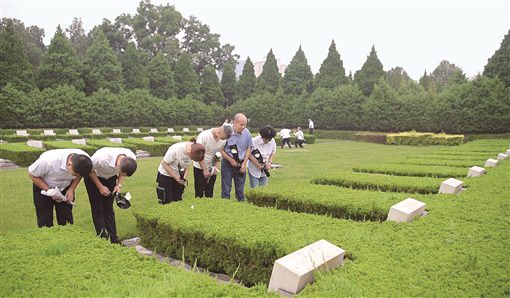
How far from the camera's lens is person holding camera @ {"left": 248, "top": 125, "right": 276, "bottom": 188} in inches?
281

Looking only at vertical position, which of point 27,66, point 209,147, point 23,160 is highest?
point 27,66

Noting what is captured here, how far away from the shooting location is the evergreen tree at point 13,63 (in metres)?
28.4

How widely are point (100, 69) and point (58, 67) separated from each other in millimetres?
3827

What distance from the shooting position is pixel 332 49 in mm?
41562

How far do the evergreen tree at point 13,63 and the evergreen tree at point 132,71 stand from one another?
426 inches

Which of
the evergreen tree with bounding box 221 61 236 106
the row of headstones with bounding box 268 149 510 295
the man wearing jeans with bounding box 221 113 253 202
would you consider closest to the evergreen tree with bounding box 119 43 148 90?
the evergreen tree with bounding box 221 61 236 106

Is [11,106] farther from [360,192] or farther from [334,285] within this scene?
[334,285]

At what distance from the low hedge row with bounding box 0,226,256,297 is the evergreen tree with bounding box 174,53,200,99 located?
4050 cm

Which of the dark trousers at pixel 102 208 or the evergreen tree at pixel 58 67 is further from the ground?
the evergreen tree at pixel 58 67

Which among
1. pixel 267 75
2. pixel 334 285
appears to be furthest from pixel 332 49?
pixel 334 285

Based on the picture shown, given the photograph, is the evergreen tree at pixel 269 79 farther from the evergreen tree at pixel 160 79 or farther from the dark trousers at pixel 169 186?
the dark trousers at pixel 169 186

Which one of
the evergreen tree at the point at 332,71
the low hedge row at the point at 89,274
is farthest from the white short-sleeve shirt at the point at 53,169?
the evergreen tree at the point at 332,71

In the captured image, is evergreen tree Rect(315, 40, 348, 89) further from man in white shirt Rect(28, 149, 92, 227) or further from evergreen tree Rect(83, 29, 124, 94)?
man in white shirt Rect(28, 149, 92, 227)

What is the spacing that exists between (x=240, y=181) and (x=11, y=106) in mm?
26122
